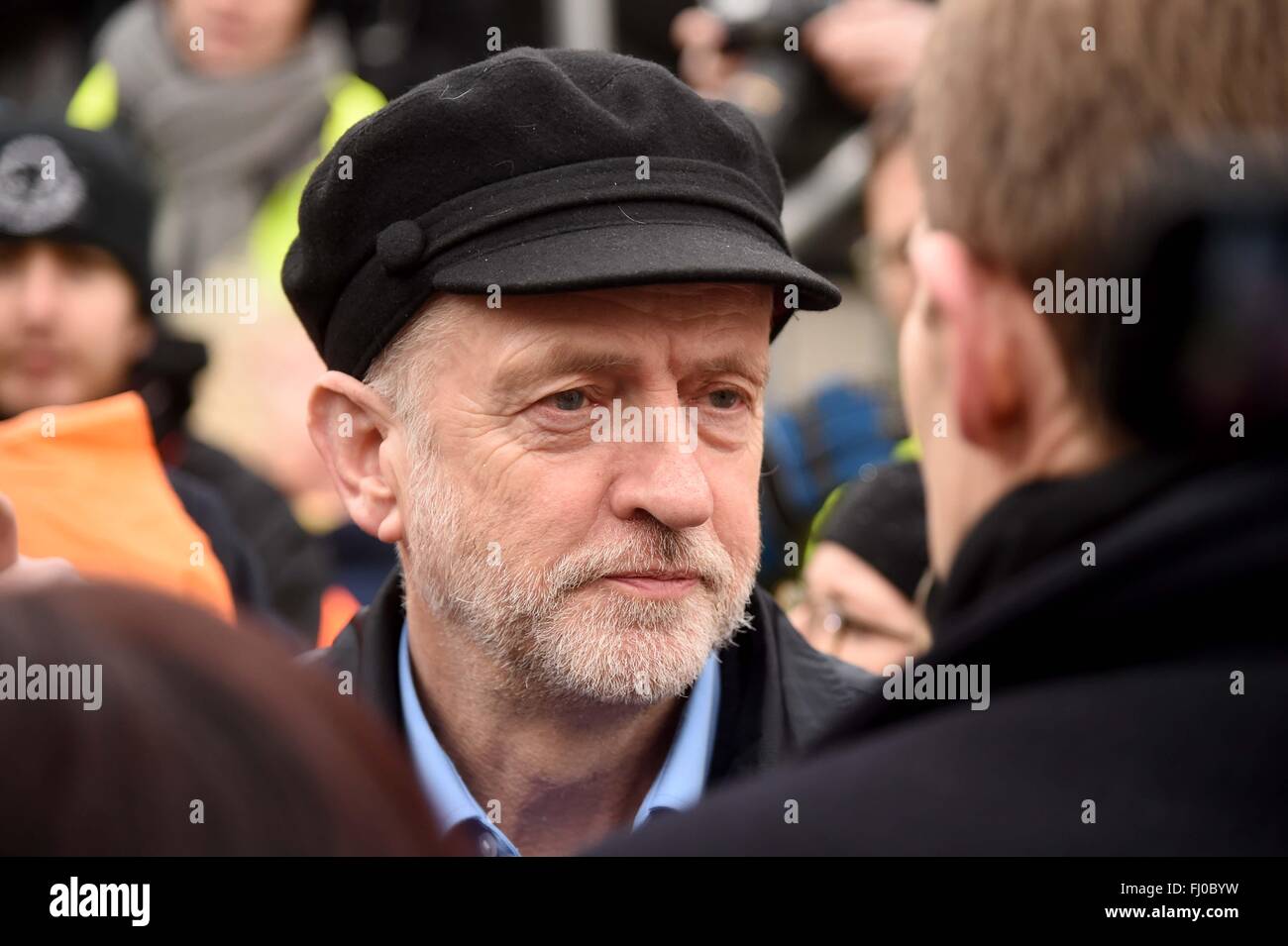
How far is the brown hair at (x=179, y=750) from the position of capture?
1.09 meters

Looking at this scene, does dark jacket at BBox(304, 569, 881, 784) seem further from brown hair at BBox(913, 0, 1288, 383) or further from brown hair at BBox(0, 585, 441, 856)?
brown hair at BBox(0, 585, 441, 856)

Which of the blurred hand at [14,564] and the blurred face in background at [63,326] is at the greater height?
the blurred face in background at [63,326]

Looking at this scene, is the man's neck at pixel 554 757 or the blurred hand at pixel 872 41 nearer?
the man's neck at pixel 554 757

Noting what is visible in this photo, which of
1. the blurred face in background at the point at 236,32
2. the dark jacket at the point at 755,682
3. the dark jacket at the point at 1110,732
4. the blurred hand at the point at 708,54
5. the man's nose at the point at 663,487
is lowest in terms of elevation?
the dark jacket at the point at 1110,732

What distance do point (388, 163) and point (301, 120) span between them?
298cm

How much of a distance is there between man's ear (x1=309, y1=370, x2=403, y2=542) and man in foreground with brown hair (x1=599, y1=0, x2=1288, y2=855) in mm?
1321

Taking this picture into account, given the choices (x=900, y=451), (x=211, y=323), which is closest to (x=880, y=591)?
(x=900, y=451)

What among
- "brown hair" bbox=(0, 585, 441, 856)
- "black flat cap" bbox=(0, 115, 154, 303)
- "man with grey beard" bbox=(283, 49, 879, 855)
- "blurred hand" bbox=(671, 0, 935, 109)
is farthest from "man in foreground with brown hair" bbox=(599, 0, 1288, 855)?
"blurred hand" bbox=(671, 0, 935, 109)

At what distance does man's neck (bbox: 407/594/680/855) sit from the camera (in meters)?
2.49

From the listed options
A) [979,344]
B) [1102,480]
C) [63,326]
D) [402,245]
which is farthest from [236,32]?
[1102,480]

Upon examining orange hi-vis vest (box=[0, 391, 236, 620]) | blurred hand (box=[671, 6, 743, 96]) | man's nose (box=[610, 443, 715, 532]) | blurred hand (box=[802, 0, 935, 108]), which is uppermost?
blurred hand (box=[671, 6, 743, 96])

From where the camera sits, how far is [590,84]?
8.16 feet

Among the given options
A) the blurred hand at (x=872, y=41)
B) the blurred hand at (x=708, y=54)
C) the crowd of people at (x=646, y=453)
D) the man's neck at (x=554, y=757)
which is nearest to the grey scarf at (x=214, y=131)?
the crowd of people at (x=646, y=453)

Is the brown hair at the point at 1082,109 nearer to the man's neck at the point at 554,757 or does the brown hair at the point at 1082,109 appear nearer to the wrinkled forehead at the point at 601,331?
the wrinkled forehead at the point at 601,331
